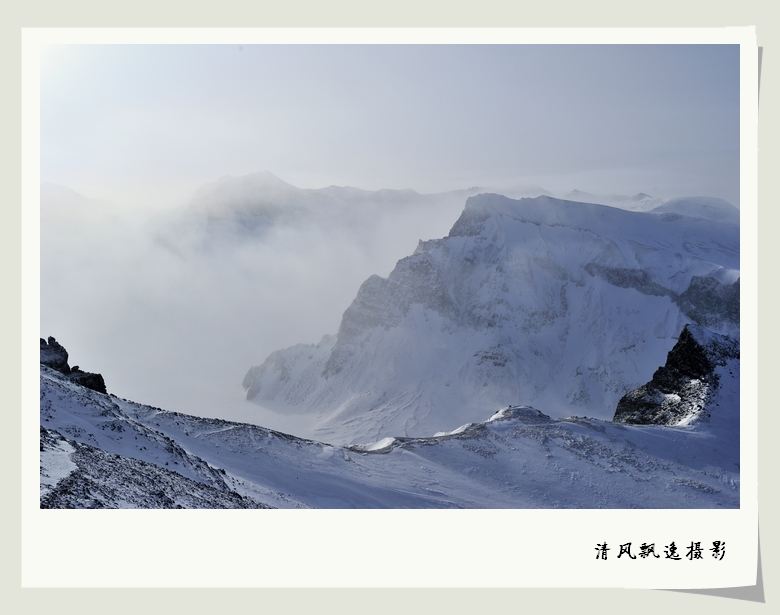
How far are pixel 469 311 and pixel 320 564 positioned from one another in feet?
530

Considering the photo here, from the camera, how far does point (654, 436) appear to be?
161 feet

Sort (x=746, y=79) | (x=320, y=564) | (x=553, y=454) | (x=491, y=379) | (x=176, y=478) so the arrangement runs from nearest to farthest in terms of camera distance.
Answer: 1. (x=320, y=564)
2. (x=746, y=79)
3. (x=176, y=478)
4. (x=553, y=454)
5. (x=491, y=379)

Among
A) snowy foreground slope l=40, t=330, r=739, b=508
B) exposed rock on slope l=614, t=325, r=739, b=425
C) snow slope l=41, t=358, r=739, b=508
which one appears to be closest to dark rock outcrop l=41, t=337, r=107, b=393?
snow slope l=41, t=358, r=739, b=508

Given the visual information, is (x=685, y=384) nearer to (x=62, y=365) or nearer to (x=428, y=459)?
(x=428, y=459)

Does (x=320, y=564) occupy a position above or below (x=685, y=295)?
below

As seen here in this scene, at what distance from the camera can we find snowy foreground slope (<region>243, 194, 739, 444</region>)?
162m

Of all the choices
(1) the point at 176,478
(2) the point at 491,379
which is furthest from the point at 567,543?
(2) the point at 491,379

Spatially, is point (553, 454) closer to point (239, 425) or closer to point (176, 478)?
point (239, 425)

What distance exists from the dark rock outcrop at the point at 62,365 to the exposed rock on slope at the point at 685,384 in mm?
37208

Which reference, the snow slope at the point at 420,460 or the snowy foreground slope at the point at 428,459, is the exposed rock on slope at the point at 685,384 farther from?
the snow slope at the point at 420,460

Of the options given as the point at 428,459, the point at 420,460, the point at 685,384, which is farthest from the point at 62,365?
the point at 685,384

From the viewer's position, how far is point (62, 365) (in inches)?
2055

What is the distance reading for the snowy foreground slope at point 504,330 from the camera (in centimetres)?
16162

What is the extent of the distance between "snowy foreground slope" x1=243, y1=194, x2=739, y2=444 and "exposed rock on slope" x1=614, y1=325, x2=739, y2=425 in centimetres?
8836
